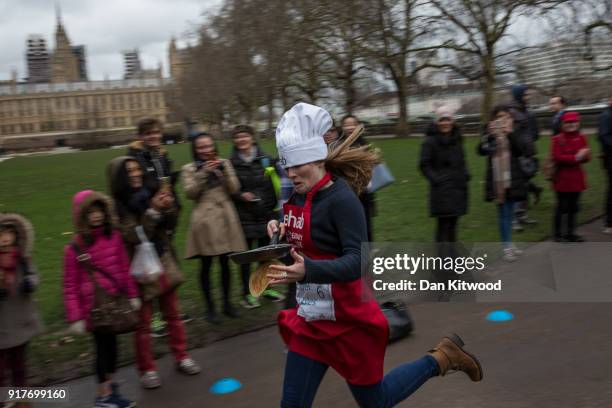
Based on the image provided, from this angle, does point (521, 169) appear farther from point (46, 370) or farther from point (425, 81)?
point (425, 81)

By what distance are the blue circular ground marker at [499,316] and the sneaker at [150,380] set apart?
9.29ft

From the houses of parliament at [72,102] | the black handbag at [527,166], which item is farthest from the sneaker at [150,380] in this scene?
the houses of parliament at [72,102]

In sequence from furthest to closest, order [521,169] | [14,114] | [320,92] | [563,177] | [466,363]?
1. [14,114]
2. [320,92]
3. [563,177]
4. [521,169]
5. [466,363]

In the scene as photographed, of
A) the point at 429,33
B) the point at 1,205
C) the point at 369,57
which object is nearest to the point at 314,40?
the point at 369,57

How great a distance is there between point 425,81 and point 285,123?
37232mm

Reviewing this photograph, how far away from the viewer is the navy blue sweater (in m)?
2.81

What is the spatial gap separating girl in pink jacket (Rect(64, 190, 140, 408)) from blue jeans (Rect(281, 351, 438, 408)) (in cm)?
167

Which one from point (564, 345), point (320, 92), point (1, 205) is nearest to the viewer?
point (564, 345)

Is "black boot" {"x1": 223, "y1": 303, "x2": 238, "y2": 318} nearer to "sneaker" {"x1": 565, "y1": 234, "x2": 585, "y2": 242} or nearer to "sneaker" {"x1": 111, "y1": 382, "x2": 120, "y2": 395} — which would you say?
"sneaker" {"x1": 111, "y1": 382, "x2": 120, "y2": 395}

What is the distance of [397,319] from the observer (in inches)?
200

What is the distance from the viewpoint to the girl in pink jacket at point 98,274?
4117 mm

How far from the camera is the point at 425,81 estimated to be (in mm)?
38781

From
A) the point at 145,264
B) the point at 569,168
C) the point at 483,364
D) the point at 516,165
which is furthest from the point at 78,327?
the point at 569,168

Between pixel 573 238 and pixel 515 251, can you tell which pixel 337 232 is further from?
pixel 573 238
